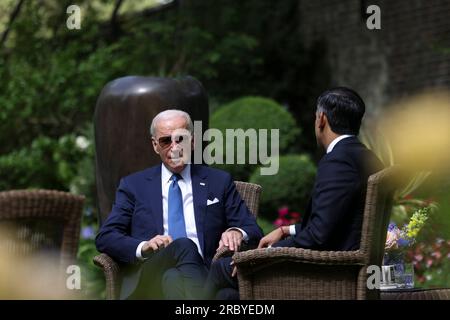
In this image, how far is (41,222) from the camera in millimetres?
3305

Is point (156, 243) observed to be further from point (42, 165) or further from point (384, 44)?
point (384, 44)

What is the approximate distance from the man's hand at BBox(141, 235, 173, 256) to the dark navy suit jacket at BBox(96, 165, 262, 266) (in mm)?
84

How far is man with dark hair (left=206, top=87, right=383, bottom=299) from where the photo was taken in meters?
3.83

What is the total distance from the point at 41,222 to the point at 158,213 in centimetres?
110

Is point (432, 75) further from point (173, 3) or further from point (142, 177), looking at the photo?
point (142, 177)

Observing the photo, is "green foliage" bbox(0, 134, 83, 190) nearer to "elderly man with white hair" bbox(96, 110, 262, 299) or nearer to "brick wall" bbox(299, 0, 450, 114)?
"brick wall" bbox(299, 0, 450, 114)

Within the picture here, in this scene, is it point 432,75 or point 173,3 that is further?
point 173,3

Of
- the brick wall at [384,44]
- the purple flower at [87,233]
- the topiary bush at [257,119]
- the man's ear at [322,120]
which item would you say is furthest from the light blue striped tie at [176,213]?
the brick wall at [384,44]

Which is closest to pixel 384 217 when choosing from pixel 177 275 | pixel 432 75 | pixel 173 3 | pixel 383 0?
pixel 177 275

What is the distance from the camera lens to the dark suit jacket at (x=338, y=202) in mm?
3824

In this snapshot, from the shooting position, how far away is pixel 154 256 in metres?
4.13

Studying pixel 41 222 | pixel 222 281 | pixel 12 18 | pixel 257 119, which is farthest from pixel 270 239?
pixel 12 18

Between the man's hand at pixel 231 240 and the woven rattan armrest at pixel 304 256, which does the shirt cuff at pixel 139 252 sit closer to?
the man's hand at pixel 231 240
